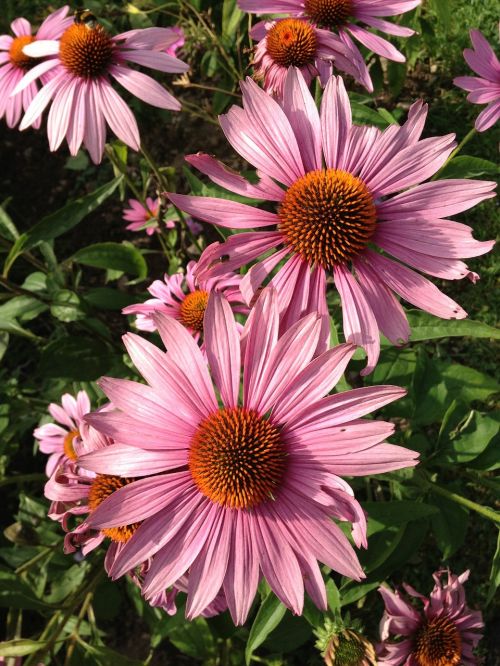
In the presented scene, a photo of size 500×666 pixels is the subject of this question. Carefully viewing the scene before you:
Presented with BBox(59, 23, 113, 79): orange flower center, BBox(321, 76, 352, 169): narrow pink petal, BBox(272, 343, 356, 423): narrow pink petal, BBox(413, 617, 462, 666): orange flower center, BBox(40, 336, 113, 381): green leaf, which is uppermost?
BBox(59, 23, 113, 79): orange flower center

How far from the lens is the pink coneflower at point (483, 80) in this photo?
1653 millimetres

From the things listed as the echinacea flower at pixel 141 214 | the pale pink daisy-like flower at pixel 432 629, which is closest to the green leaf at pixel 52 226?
the echinacea flower at pixel 141 214

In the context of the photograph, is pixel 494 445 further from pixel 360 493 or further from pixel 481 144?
pixel 481 144

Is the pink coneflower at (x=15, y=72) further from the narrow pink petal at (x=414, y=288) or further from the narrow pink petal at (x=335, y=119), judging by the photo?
the narrow pink petal at (x=414, y=288)

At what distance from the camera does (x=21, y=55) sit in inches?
74.0

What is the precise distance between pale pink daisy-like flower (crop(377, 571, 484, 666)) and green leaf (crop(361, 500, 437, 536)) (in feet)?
0.68

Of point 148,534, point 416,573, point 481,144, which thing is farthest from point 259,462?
point 481,144

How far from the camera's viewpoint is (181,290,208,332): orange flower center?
1536mm

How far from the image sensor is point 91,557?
1.93 m

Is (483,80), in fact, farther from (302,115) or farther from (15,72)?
(15,72)

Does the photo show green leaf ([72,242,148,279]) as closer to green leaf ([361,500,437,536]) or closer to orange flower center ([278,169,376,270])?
orange flower center ([278,169,376,270])

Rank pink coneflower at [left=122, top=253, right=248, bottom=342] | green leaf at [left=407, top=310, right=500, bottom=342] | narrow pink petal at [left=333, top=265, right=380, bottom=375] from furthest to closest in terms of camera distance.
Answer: pink coneflower at [left=122, top=253, right=248, bottom=342] → green leaf at [left=407, top=310, right=500, bottom=342] → narrow pink petal at [left=333, top=265, right=380, bottom=375]

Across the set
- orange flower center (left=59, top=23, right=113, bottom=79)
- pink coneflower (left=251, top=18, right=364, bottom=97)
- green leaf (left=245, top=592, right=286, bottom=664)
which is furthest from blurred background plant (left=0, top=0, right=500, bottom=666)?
orange flower center (left=59, top=23, right=113, bottom=79)

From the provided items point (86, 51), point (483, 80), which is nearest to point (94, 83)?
point (86, 51)
